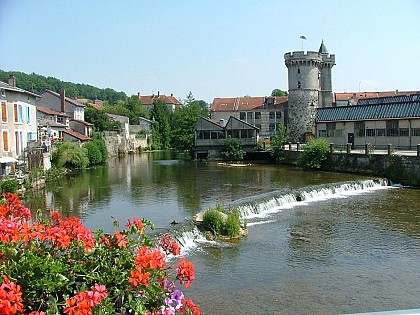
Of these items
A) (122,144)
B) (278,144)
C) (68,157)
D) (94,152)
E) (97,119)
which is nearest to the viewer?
(68,157)

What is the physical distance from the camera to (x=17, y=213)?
5.90 meters

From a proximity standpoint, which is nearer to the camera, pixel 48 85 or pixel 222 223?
pixel 222 223

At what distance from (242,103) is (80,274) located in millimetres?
74143

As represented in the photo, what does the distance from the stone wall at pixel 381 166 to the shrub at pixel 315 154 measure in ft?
1.86

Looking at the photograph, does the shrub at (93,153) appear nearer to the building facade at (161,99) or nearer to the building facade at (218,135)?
the building facade at (218,135)

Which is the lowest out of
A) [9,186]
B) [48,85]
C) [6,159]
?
[9,186]

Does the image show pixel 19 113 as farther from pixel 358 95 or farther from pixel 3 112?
pixel 358 95

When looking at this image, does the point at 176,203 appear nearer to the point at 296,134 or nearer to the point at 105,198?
the point at 105,198

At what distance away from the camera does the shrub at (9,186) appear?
2350 cm

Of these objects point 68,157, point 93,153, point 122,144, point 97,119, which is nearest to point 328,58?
point 122,144

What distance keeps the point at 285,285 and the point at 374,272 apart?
2.69m

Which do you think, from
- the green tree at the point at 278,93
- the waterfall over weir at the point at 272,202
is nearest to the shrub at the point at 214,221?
the waterfall over weir at the point at 272,202

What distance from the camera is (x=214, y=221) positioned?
16688 mm

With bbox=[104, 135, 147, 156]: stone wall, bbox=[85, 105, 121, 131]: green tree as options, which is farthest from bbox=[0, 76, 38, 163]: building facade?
bbox=[85, 105, 121, 131]: green tree
